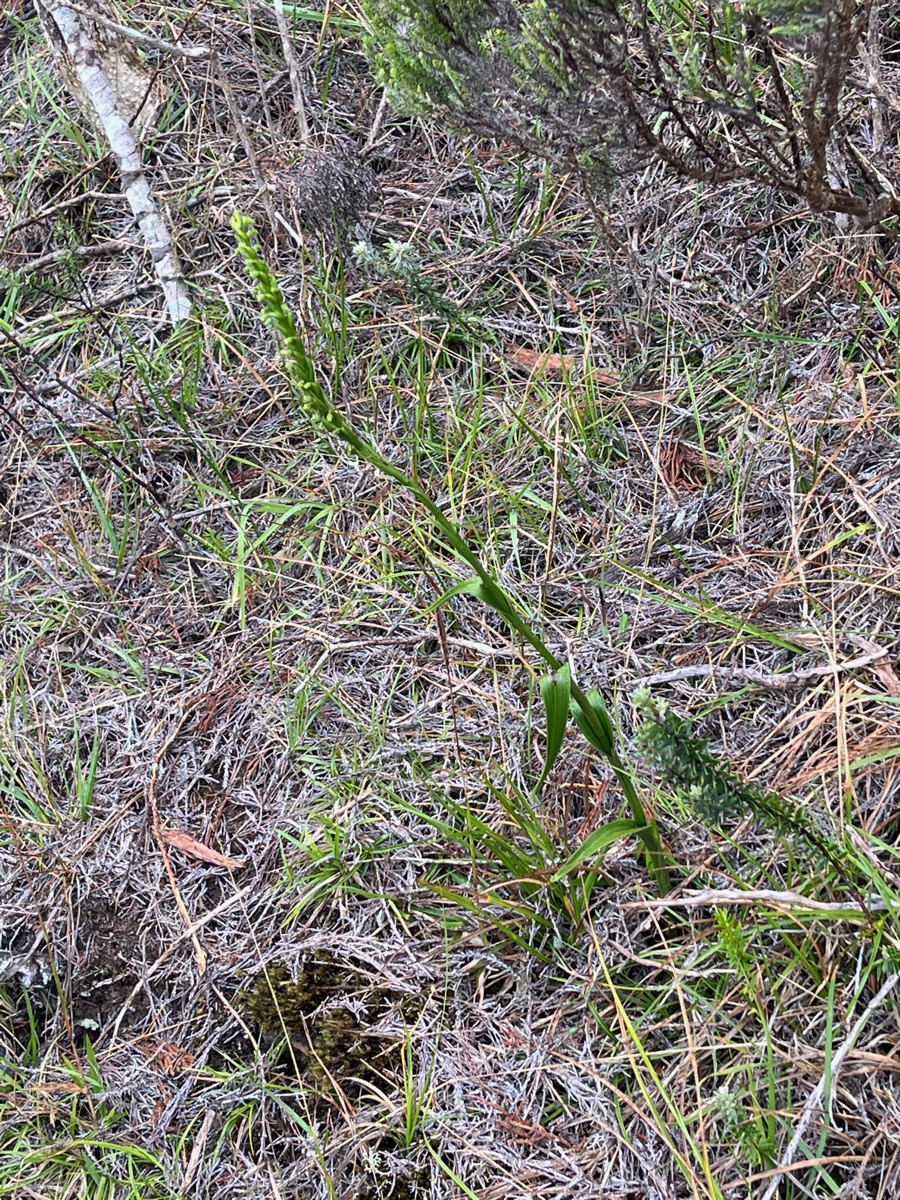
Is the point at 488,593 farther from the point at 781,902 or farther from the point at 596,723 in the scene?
the point at 781,902

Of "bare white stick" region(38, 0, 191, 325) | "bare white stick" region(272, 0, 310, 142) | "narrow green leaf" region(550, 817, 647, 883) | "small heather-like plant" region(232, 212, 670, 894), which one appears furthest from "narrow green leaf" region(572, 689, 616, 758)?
"bare white stick" region(272, 0, 310, 142)

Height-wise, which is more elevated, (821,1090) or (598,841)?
(598,841)

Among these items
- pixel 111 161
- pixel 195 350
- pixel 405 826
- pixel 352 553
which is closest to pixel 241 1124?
pixel 405 826

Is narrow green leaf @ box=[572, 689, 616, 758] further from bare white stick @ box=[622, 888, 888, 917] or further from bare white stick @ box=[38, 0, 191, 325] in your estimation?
bare white stick @ box=[38, 0, 191, 325]

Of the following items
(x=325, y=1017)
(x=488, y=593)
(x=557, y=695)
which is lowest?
(x=325, y=1017)

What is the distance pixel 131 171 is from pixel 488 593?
215cm

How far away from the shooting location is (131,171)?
9.91 ft

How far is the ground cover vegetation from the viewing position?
175cm

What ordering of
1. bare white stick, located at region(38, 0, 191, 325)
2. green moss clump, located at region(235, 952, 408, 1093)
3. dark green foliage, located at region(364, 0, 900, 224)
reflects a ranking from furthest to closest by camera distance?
1. bare white stick, located at region(38, 0, 191, 325)
2. dark green foliage, located at region(364, 0, 900, 224)
3. green moss clump, located at region(235, 952, 408, 1093)

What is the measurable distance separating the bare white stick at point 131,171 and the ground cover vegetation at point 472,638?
0.28 feet

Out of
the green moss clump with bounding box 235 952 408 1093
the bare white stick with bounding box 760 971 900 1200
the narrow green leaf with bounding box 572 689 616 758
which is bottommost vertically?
the bare white stick with bounding box 760 971 900 1200

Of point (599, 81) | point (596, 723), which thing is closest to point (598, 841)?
point (596, 723)

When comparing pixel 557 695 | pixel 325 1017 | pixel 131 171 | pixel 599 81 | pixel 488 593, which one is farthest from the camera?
pixel 131 171

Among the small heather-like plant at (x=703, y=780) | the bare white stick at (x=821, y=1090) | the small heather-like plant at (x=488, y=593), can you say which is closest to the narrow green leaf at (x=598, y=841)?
the small heather-like plant at (x=488, y=593)
